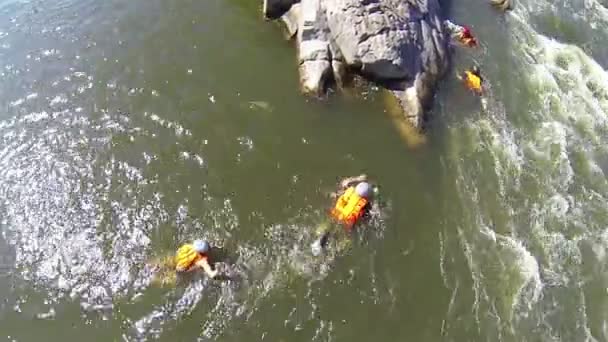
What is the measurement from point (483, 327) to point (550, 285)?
2175 mm

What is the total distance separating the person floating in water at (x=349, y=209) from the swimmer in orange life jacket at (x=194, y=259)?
2.47m

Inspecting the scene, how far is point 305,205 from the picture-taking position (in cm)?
1464

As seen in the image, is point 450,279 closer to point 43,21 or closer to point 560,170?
point 560,170

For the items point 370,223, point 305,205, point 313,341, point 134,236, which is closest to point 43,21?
point 134,236

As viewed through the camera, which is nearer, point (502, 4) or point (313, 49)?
point (313, 49)

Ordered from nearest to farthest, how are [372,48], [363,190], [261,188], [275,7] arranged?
[363,190]
[261,188]
[372,48]
[275,7]

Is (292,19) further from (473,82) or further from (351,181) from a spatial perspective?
(351,181)

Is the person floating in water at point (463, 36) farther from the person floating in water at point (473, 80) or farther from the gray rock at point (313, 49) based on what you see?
the gray rock at point (313, 49)

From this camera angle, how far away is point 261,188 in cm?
1488

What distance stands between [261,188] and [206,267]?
8.92 ft

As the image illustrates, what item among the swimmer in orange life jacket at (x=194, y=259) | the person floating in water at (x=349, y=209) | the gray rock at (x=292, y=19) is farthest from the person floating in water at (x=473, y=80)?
the swimmer in orange life jacket at (x=194, y=259)

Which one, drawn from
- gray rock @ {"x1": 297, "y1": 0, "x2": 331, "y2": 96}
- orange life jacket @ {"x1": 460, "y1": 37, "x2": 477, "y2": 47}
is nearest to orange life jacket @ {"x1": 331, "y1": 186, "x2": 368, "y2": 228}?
gray rock @ {"x1": 297, "y1": 0, "x2": 331, "y2": 96}

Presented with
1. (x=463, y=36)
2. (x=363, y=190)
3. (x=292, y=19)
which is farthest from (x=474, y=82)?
(x=363, y=190)

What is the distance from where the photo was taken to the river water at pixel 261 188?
1286 centimetres
